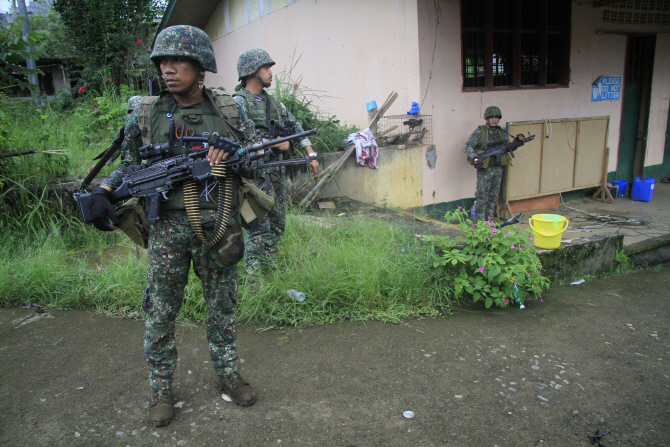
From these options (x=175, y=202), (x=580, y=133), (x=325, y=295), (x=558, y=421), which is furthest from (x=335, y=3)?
(x=558, y=421)

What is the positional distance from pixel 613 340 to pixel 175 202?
311cm

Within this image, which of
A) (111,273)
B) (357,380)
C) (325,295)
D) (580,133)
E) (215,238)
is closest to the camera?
(215,238)

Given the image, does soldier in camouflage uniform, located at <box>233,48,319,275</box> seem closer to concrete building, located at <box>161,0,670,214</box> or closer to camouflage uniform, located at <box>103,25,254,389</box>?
camouflage uniform, located at <box>103,25,254,389</box>

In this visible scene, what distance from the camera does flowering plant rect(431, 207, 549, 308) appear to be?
3.53 meters


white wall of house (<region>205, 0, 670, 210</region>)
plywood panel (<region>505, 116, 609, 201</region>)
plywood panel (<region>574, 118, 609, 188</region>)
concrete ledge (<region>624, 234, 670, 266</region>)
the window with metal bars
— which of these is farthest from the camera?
plywood panel (<region>574, 118, 609, 188</region>)

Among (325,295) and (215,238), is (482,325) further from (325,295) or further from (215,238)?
(215,238)

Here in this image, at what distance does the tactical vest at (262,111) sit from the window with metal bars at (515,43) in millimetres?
4038

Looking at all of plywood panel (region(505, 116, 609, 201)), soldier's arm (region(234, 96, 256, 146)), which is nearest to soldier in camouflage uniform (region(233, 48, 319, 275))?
soldier's arm (region(234, 96, 256, 146))

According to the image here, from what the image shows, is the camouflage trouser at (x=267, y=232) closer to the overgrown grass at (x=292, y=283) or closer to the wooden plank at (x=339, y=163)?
the overgrown grass at (x=292, y=283)

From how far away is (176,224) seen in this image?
2.24m

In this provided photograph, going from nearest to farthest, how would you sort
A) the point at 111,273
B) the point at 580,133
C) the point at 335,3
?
the point at 111,273 → the point at 335,3 → the point at 580,133

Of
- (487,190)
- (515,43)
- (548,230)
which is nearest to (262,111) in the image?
(548,230)

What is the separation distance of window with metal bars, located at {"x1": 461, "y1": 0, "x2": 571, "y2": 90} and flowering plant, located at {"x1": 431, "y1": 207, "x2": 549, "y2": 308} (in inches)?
158

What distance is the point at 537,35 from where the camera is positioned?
765cm
